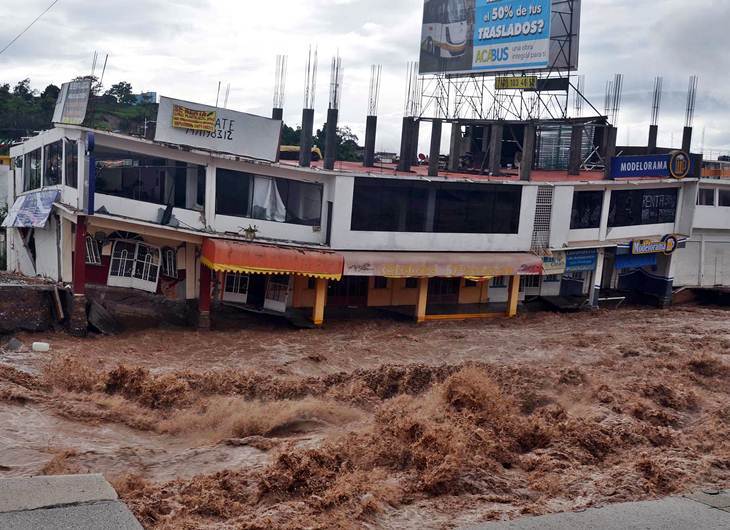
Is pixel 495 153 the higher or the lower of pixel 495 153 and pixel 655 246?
the higher

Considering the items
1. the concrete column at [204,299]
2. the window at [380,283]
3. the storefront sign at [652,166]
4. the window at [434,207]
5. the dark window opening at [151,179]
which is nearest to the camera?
the dark window opening at [151,179]

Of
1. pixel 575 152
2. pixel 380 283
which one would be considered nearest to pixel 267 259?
pixel 380 283

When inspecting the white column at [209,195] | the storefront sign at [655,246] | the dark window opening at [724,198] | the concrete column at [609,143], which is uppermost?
the concrete column at [609,143]

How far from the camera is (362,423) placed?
543 inches

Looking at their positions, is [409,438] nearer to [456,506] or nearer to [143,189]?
[456,506]

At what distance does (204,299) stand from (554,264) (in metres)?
10.5

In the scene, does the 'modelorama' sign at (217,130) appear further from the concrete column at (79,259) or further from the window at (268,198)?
the concrete column at (79,259)

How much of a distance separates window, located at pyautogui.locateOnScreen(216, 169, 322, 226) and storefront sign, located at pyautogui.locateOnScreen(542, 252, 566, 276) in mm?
7069

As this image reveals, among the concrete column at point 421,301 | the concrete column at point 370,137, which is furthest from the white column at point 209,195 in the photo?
the concrete column at point 370,137

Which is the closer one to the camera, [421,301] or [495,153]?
[421,301]

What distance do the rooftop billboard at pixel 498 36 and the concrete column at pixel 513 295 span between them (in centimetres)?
757

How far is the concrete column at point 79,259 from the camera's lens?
1786cm

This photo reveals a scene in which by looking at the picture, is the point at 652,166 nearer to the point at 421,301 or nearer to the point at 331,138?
the point at 421,301

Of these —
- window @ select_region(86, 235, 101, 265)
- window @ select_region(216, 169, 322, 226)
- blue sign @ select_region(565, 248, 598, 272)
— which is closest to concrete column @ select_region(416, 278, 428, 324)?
window @ select_region(216, 169, 322, 226)
